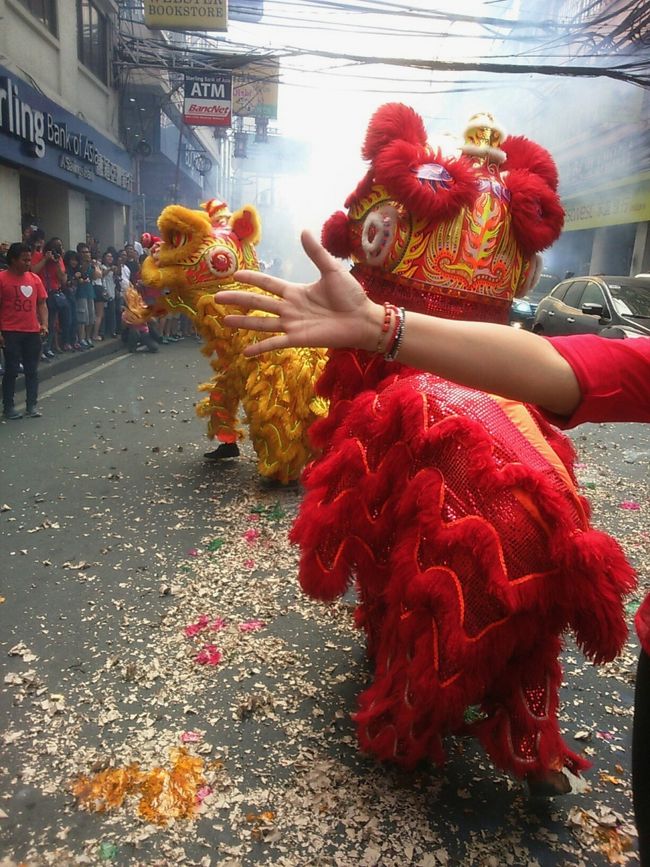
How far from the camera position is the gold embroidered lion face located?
4.66m

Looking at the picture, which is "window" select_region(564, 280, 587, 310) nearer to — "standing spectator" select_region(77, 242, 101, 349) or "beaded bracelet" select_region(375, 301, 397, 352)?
"standing spectator" select_region(77, 242, 101, 349)

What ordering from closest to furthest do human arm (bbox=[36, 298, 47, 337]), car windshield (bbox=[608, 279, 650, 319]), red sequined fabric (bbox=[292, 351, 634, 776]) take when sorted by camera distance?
red sequined fabric (bbox=[292, 351, 634, 776]), human arm (bbox=[36, 298, 47, 337]), car windshield (bbox=[608, 279, 650, 319])

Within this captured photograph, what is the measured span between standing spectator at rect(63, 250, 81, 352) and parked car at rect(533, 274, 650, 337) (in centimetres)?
732

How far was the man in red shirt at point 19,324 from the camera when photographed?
6.56 m

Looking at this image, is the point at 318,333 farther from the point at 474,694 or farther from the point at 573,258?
the point at 573,258

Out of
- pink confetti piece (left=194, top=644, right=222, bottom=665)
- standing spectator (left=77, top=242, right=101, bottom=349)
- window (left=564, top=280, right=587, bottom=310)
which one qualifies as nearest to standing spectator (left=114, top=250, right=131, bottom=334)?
standing spectator (left=77, top=242, right=101, bottom=349)

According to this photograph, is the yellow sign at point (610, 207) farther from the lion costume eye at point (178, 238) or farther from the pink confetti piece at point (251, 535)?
the pink confetti piece at point (251, 535)

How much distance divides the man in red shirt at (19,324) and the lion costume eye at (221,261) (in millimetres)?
2882

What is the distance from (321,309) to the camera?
1314 millimetres

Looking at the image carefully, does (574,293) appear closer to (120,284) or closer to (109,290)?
(109,290)

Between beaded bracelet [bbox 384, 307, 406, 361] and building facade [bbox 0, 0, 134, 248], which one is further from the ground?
building facade [bbox 0, 0, 134, 248]

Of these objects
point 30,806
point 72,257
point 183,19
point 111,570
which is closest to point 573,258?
point 183,19

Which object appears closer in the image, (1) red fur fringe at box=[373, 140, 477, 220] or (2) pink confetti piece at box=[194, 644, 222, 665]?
(1) red fur fringe at box=[373, 140, 477, 220]

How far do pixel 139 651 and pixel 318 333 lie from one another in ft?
6.63
